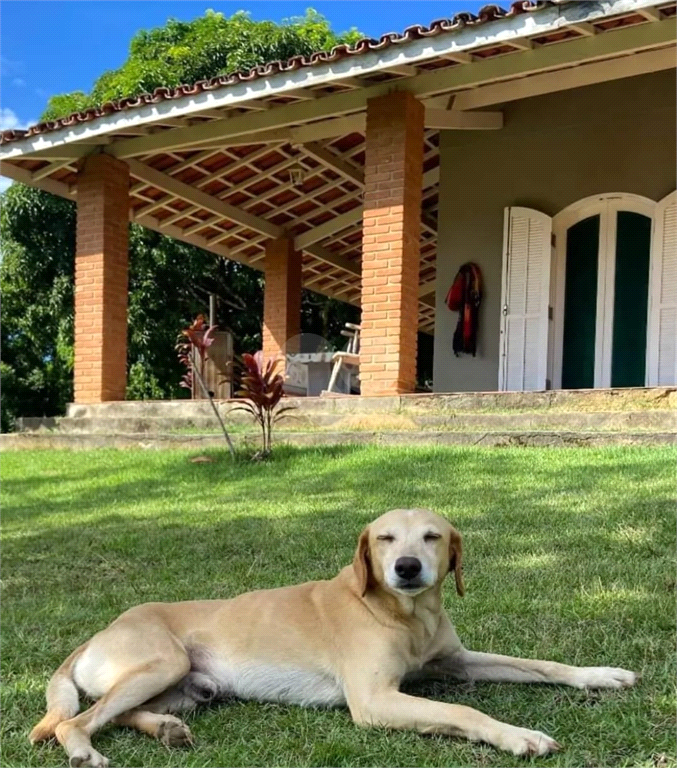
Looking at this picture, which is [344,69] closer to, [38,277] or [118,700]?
[118,700]

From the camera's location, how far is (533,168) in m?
10.7

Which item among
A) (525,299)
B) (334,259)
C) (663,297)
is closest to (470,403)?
(525,299)

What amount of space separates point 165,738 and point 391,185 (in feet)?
24.2

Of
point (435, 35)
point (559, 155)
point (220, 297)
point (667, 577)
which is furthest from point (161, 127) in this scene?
point (220, 297)

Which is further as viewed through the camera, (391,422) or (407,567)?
(391,422)

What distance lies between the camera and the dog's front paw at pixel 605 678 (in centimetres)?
278

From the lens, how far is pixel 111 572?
479 centimetres

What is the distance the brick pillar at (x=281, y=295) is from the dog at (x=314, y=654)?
1243 centimetres

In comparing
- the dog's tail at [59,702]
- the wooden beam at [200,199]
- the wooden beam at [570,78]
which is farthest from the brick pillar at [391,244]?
the dog's tail at [59,702]

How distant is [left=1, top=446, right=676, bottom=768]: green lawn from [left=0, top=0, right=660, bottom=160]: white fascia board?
12.5 feet

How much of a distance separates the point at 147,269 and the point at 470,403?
1322 cm

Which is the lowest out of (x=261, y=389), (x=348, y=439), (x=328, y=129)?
(x=348, y=439)

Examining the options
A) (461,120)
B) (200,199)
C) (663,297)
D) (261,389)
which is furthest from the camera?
(200,199)

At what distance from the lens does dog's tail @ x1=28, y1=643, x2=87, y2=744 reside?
260 cm
